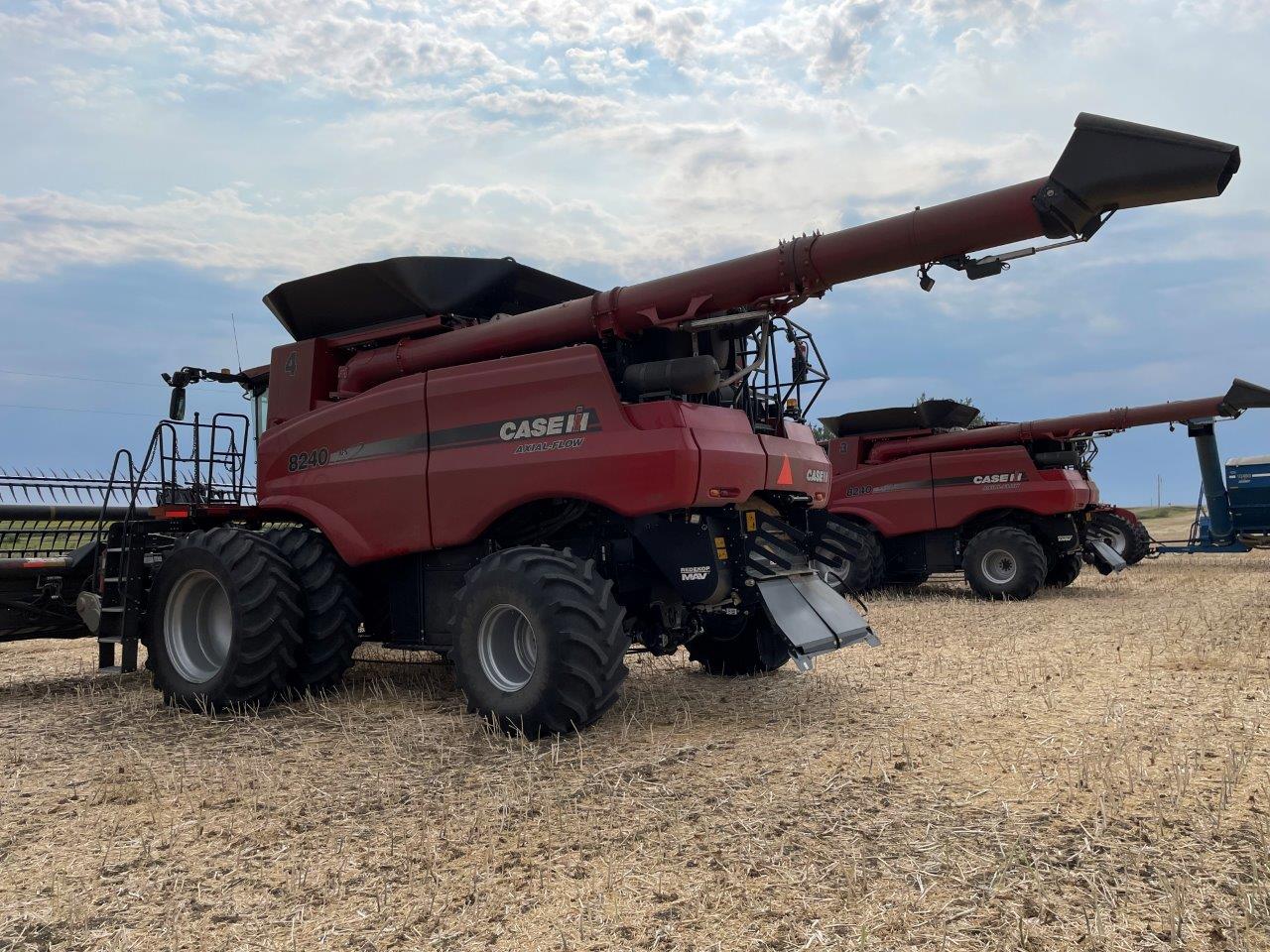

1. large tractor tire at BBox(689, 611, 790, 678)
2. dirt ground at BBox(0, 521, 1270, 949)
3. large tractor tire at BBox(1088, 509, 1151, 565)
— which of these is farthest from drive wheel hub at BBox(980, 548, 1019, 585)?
large tractor tire at BBox(689, 611, 790, 678)

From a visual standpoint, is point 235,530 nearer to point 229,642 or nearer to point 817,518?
point 229,642

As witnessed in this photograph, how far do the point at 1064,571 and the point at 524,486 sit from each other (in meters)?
11.1

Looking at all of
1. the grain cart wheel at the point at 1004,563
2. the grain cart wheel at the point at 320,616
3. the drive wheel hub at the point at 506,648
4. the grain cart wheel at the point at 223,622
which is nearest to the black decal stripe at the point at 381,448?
the grain cart wheel at the point at 320,616

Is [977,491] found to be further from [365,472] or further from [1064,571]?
[365,472]

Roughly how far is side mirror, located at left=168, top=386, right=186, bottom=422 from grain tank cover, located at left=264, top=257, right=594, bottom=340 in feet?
3.83

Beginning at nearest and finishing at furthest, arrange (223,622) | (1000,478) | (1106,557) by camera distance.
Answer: (223,622) < (1000,478) < (1106,557)

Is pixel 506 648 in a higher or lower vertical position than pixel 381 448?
lower

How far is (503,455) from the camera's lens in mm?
5781

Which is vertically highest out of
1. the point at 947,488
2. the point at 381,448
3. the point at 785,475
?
the point at 381,448

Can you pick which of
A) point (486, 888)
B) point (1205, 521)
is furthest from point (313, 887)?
point (1205, 521)

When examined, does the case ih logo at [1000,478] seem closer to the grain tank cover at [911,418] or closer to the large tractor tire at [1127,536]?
the grain tank cover at [911,418]

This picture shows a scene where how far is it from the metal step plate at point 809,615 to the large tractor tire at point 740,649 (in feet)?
1.89

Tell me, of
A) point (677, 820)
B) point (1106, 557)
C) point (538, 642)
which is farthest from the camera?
point (1106, 557)

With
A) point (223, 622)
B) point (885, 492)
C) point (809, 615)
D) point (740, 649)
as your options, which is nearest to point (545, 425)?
point (809, 615)
